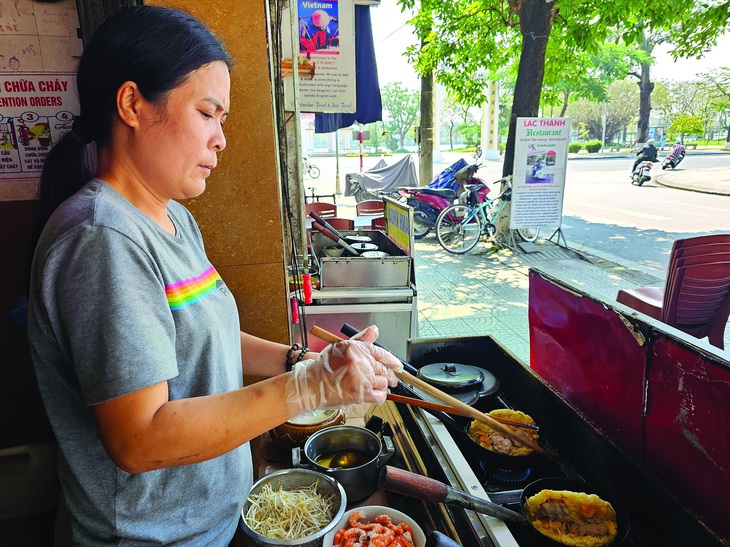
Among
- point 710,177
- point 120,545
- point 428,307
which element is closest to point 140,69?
point 120,545

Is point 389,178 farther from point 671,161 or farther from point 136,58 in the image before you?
point 671,161

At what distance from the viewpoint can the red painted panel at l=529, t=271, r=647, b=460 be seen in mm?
1763

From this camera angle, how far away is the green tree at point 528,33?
7242mm

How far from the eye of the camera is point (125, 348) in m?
0.91

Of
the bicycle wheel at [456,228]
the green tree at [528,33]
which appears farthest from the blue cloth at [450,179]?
the green tree at [528,33]

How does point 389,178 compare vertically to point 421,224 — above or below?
above

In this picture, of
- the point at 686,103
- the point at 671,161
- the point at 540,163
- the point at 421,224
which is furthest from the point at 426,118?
the point at 686,103

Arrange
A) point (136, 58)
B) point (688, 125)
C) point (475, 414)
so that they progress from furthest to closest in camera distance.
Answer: point (688, 125) < point (475, 414) < point (136, 58)

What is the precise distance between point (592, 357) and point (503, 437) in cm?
53

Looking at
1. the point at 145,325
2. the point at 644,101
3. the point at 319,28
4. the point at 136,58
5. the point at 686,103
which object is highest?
the point at 686,103

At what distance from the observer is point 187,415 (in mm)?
995

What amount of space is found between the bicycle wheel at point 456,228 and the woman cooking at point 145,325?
29.0 feet

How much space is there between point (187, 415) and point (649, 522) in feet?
4.90

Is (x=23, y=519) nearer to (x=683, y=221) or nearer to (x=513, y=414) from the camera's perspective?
(x=513, y=414)
